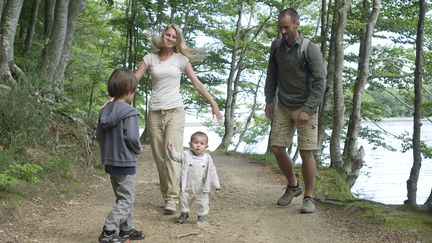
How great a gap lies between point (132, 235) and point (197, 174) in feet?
3.02

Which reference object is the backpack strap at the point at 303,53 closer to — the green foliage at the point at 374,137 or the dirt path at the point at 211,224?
the dirt path at the point at 211,224

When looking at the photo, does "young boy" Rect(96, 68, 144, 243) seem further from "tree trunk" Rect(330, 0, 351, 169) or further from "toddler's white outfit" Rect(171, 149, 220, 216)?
"tree trunk" Rect(330, 0, 351, 169)

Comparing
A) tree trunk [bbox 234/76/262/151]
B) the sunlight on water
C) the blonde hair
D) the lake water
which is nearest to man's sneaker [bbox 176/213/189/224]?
the blonde hair

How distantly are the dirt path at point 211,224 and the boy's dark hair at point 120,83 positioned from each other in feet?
4.42

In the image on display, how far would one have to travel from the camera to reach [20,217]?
4570 millimetres

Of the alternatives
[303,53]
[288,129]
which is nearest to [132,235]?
[288,129]

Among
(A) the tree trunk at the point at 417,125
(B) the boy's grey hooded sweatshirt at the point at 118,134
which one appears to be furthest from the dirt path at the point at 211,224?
(A) the tree trunk at the point at 417,125

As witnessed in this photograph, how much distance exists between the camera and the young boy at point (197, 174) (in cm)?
473

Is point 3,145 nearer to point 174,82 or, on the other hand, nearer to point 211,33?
point 174,82

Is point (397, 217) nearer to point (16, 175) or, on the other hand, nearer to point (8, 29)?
point (16, 175)

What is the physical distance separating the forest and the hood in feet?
4.62

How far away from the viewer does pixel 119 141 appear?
155 inches

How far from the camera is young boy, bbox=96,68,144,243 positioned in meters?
3.90

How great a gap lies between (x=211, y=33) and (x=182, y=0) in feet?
19.1
